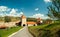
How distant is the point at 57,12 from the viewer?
104 feet

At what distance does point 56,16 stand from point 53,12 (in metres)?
1.66

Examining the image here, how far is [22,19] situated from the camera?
156m

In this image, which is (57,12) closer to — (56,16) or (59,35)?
(56,16)

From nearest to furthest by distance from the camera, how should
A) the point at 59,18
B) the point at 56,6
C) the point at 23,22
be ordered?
1. the point at 59,18
2. the point at 56,6
3. the point at 23,22

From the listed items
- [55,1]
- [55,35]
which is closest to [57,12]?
[55,1]

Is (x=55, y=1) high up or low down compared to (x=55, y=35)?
up

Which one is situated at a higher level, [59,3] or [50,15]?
[59,3]

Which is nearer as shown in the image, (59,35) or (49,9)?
(59,35)

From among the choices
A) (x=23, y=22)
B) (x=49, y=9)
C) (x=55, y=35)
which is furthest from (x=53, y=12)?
(x=23, y=22)

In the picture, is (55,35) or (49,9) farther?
(49,9)

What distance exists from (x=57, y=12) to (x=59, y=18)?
55.5 inches

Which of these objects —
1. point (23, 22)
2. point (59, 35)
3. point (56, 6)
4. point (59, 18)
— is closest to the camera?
point (59, 35)

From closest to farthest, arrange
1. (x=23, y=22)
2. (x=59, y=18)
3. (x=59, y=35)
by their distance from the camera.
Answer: (x=59, y=35)
(x=59, y=18)
(x=23, y=22)

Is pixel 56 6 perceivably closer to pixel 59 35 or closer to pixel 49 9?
pixel 49 9
